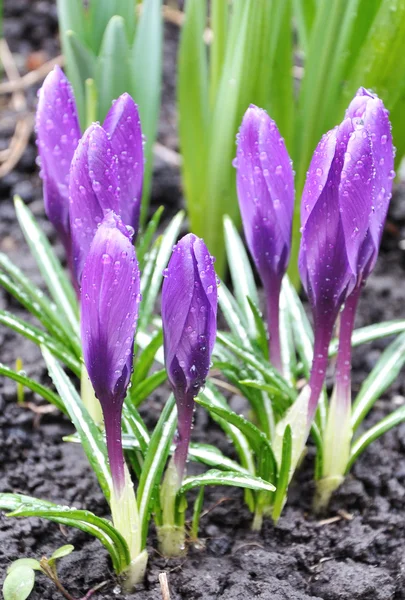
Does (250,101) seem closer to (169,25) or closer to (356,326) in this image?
(356,326)

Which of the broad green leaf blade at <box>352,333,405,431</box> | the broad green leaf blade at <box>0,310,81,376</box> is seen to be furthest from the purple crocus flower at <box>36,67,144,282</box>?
the broad green leaf blade at <box>352,333,405,431</box>

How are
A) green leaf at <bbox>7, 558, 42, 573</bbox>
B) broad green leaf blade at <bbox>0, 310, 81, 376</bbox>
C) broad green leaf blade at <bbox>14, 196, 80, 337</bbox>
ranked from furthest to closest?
broad green leaf blade at <bbox>14, 196, 80, 337</bbox>, broad green leaf blade at <bbox>0, 310, 81, 376</bbox>, green leaf at <bbox>7, 558, 42, 573</bbox>

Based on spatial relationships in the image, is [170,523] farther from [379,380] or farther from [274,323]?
[379,380]

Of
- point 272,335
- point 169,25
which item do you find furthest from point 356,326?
point 169,25

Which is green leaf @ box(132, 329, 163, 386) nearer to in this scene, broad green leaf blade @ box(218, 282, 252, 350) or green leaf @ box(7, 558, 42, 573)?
broad green leaf blade @ box(218, 282, 252, 350)

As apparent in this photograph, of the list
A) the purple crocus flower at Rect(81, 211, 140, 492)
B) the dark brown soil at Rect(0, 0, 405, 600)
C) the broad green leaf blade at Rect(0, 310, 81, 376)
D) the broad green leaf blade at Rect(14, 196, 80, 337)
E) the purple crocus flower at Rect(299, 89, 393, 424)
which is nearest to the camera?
the purple crocus flower at Rect(81, 211, 140, 492)
